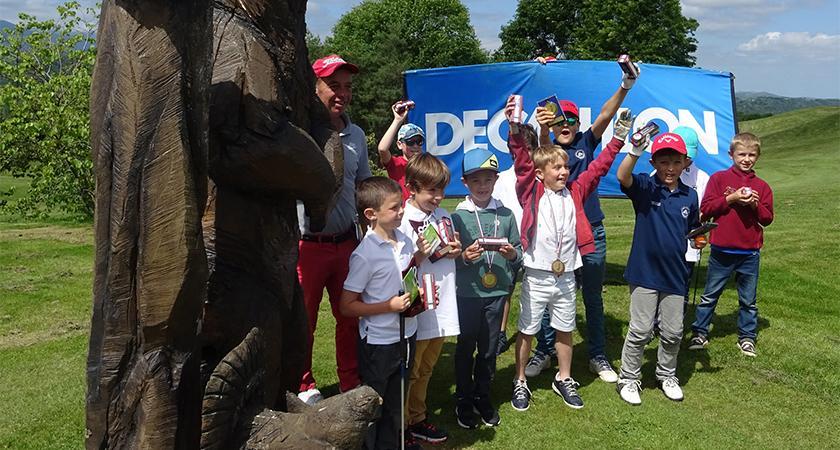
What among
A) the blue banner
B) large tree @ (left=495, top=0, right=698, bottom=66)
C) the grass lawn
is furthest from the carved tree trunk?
large tree @ (left=495, top=0, right=698, bottom=66)

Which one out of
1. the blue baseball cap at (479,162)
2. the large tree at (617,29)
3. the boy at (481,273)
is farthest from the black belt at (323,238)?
the large tree at (617,29)

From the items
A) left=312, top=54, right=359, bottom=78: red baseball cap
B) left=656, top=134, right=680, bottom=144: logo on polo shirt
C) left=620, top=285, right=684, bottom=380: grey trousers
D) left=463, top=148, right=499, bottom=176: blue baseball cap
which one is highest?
left=312, top=54, right=359, bottom=78: red baseball cap

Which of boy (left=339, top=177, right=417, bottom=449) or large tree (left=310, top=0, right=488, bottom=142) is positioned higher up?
large tree (left=310, top=0, right=488, bottom=142)

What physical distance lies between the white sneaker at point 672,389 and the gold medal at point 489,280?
178 centimetres

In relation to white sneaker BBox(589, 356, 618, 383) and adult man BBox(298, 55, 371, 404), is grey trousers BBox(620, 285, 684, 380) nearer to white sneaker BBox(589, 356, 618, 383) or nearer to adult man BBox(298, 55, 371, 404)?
white sneaker BBox(589, 356, 618, 383)

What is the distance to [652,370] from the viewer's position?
5418 millimetres

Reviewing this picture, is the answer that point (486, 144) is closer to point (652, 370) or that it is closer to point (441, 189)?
point (652, 370)

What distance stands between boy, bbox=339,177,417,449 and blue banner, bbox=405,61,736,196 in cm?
424

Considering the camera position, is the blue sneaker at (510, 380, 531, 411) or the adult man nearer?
the adult man

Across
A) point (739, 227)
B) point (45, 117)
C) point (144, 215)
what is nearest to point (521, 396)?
point (739, 227)

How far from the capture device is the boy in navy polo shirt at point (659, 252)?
184 inches

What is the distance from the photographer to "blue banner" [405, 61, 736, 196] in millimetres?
7379

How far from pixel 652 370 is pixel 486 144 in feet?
11.1

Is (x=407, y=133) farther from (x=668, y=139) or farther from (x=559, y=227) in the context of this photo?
(x=668, y=139)
